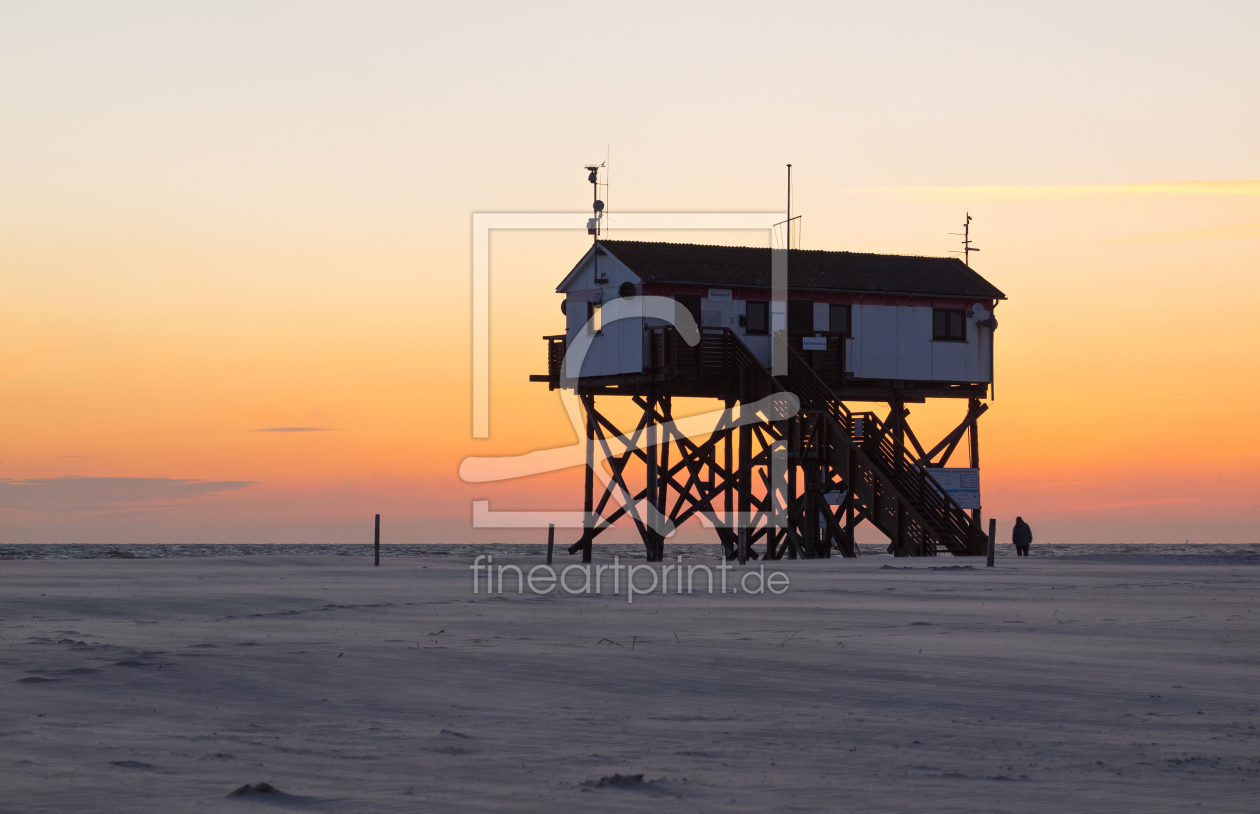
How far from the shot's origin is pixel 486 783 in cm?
782

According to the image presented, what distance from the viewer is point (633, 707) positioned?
1059 cm

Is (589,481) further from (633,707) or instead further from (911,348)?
(633,707)

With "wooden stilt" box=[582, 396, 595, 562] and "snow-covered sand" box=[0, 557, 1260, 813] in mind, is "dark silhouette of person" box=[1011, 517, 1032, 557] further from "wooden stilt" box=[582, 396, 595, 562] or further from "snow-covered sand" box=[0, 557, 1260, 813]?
"snow-covered sand" box=[0, 557, 1260, 813]

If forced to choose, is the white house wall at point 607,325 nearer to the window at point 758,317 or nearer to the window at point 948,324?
the window at point 758,317

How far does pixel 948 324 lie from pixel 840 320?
12.5 feet

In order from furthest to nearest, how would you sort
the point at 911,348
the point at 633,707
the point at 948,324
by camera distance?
the point at 948,324
the point at 911,348
the point at 633,707

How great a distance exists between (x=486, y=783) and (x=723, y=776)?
1.30 meters

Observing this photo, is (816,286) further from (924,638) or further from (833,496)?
(924,638)

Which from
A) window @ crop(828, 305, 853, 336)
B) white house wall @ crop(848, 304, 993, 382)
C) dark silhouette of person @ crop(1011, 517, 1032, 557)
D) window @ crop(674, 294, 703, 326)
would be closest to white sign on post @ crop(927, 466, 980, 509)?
dark silhouette of person @ crop(1011, 517, 1032, 557)

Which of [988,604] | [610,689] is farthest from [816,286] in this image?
[610,689]

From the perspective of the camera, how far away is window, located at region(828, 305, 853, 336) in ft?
137

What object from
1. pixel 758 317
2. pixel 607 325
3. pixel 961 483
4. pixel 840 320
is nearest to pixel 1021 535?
pixel 961 483

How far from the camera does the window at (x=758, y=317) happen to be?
4078cm

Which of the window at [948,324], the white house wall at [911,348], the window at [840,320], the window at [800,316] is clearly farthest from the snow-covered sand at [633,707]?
the window at [948,324]
